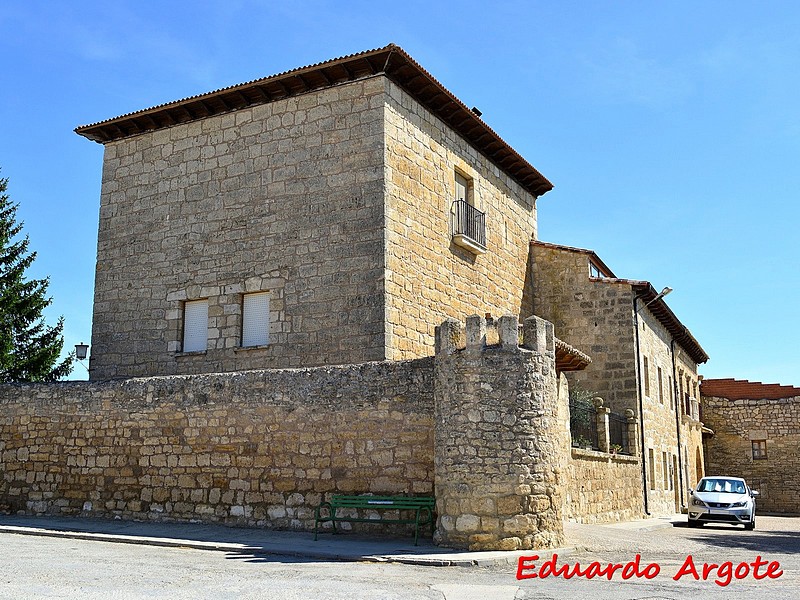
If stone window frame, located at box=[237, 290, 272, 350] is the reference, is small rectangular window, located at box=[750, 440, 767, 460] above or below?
below

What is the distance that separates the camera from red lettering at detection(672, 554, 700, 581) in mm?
8978

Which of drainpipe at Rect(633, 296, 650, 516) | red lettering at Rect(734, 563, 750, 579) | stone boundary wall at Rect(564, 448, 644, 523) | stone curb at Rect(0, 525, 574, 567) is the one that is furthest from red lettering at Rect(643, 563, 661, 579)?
drainpipe at Rect(633, 296, 650, 516)

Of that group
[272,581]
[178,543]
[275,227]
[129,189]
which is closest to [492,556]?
[272,581]

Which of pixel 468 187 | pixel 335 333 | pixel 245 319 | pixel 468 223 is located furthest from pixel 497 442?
pixel 468 187

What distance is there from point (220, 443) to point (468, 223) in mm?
7787

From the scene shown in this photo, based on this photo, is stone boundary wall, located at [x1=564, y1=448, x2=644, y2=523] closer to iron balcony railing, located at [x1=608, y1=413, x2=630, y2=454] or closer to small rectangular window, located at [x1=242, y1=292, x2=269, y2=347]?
iron balcony railing, located at [x1=608, y1=413, x2=630, y2=454]

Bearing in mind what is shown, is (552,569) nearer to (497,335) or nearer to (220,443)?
(497,335)

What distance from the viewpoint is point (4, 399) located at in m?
15.3

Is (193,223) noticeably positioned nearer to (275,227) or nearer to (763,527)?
(275,227)

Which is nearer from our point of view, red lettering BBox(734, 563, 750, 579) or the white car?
red lettering BBox(734, 563, 750, 579)

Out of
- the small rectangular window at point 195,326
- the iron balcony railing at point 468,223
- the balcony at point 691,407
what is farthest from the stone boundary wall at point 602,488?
the balcony at point 691,407

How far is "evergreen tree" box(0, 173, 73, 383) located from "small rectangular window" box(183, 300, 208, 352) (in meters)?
12.3

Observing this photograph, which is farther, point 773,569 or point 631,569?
point 773,569

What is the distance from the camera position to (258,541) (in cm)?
1112
